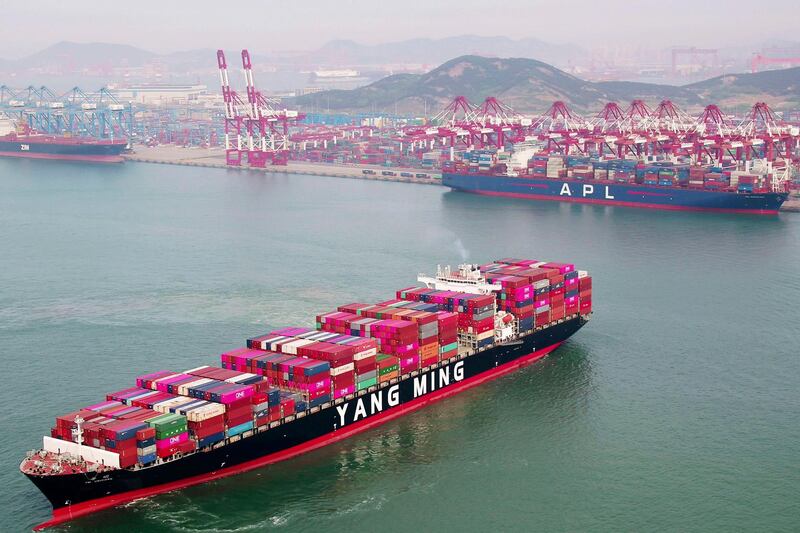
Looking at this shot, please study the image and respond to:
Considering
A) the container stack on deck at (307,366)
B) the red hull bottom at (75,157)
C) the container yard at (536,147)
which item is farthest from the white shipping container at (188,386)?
the red hull bottom at (75,157)

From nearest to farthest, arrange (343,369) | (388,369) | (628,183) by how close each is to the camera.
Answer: (343,369), (388,369), (628,183)

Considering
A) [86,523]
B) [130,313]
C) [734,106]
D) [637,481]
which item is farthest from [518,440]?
[734,106]

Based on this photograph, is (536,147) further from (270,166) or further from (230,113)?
(230,113)

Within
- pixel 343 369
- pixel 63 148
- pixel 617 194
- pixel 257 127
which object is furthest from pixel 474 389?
pixel 63 148

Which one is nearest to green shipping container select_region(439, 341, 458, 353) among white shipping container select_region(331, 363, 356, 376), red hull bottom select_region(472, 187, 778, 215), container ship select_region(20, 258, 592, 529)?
container ship select_region(20, 258, 592, 529)

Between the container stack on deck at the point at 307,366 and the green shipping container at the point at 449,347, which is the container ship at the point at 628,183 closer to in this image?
the container stack on deck at the point at 307,366

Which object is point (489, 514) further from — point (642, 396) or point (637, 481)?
point (642, 396)
